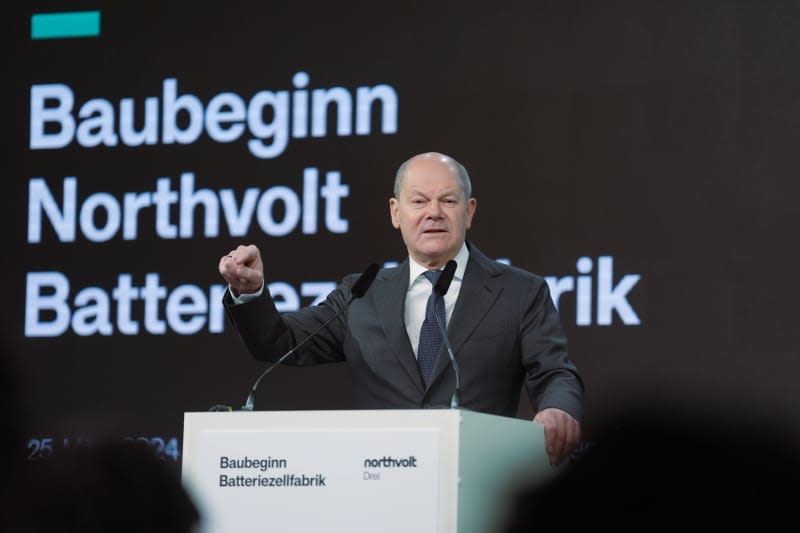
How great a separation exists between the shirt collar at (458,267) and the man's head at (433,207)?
0.06 ft

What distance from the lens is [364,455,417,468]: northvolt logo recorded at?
226 cm

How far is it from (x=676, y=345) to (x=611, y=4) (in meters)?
1.33

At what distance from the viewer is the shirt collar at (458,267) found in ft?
10.2

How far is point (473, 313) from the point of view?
299 centimetres

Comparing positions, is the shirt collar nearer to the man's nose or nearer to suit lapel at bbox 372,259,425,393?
suit lapel at bbox 372,259,425,393

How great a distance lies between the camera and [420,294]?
10.2 feet

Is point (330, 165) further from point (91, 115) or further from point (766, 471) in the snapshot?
point (766, 471)

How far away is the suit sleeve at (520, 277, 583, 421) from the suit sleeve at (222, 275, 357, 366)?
1.44ft

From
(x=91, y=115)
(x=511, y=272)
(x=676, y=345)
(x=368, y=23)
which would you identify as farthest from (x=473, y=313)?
(x=91, y=115)

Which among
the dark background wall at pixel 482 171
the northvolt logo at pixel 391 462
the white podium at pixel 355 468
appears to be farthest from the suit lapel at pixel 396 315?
the dark background wall at pixel 482 171

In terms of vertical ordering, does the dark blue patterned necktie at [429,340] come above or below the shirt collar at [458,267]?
below

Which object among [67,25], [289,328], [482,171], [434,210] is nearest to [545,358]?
[434,210]

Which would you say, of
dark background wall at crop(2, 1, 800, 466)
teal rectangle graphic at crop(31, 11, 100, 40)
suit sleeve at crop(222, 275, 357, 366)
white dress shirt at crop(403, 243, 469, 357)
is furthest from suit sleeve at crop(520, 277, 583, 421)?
teal rectangle graphic at crop(31, 11, 100, 40)

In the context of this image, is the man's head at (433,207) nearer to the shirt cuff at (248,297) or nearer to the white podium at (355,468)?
the shirt cuff at (248,297)
